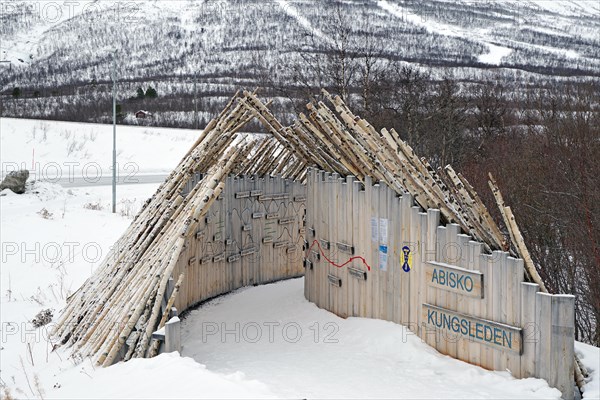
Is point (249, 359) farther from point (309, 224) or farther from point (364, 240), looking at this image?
point (309, 224)

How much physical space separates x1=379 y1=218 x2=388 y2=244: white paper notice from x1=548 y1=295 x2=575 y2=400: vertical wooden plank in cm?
234

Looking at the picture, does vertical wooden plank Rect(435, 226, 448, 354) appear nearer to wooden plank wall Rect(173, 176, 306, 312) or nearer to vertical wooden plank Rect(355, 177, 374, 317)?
vertical wooden plank Rect(355, 177, 374, 317)

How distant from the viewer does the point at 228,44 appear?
87.3 m

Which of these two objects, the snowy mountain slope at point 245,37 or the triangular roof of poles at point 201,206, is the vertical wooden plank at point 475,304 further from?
the snowy mountain slope at point 245,37

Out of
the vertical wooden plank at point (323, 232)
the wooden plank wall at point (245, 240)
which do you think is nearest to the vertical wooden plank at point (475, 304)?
the vertical wooden plank at point (323, 232)

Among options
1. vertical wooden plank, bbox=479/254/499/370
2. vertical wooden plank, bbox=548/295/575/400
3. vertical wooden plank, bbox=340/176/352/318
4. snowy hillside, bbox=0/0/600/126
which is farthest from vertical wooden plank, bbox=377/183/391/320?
snowy hillside, bbox=0/0/600/126

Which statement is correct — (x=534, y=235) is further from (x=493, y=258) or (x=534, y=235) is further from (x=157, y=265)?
(x=157, y=265)

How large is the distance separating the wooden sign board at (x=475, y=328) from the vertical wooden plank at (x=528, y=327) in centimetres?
5

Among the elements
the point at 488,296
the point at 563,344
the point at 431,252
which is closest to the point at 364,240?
the point at 431,252

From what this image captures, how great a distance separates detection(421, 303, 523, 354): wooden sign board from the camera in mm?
6520

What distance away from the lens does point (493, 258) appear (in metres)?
6.70

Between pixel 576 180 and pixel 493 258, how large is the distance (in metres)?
6.66

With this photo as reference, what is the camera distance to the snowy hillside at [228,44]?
56906 millimetres

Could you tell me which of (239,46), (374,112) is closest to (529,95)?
(374,112)
